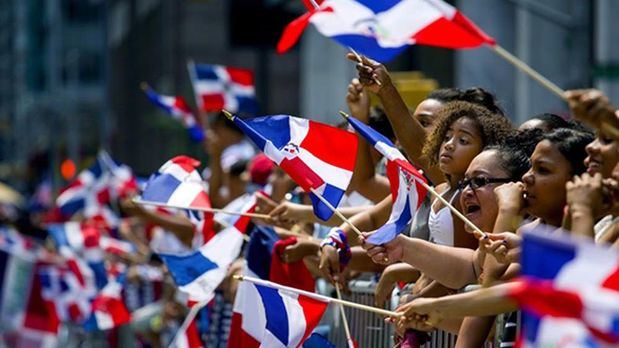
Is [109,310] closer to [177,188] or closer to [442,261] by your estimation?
[177,188]

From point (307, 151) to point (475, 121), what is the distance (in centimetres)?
84

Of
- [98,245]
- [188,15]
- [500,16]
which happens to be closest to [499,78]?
[500,16]

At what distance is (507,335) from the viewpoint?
6.91 m

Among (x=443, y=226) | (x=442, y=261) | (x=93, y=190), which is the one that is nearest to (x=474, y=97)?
(x=443, y=226)

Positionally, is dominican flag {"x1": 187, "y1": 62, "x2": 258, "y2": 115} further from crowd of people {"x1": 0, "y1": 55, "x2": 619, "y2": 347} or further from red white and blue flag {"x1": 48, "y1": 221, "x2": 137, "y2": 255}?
crowd of people {"x1": 0, "y1": 55, "x2": 619, "y2": 347}

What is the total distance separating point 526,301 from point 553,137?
2.29m

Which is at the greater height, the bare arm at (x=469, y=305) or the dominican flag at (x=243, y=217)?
the bare arm at (x=469, y=305)

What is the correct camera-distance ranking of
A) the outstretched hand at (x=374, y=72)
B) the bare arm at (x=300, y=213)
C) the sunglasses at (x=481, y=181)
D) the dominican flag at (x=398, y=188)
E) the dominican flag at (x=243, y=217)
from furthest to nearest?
1. the dominican flag at (x=243, y=217)
2. the bare arm at (x=300, y=213)
3. the outstretched hand at (x=374, y=72)
4. the sunglasses at (x=481, y=181)
5. the dominican flag at (x=398, y=188)

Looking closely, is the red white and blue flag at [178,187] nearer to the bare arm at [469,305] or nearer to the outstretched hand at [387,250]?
the outstretched hand at [387,250]

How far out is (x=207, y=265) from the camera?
10430 mm

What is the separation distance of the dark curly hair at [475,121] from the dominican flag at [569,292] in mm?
3212

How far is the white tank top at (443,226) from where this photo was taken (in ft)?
25.6

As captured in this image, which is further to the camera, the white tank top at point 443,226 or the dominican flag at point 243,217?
the dominican flag at point 243,217

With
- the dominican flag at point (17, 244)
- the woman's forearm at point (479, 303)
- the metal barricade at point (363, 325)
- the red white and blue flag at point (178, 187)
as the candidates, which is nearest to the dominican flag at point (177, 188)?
the red white and blue flag at point (178, 187)
